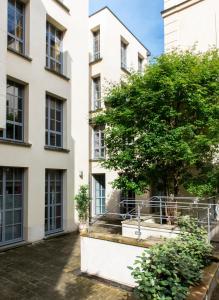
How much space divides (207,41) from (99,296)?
32.6 ft

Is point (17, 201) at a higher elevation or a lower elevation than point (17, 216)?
higher

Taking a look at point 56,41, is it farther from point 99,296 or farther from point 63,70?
point 99,296

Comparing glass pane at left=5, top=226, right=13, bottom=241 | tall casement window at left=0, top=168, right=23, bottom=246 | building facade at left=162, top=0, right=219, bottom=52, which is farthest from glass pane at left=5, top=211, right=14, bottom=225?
building facade at left=162, top=0, right=219, bottom=52

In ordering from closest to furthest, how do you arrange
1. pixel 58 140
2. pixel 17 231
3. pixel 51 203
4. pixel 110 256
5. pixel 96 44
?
pixel 110 256 < pixel 17 231 < pixel 51 203 < pixel 58 140 < pixel 96 44

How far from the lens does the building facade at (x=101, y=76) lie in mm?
14938

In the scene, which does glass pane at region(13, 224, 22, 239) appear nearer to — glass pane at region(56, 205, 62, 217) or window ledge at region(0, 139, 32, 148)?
glass pane at region(56, 205, 62, 217)

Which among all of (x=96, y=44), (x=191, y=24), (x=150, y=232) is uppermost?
(x=96, y=44)

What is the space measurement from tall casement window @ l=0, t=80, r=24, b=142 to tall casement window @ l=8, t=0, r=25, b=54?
→ 1.45 meters

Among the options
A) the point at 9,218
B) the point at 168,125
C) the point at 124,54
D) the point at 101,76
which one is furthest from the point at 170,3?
the point at 9,218

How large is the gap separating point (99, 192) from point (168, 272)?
1198 centimetres

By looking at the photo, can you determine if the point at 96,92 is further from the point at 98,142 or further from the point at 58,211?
the point at 58,211

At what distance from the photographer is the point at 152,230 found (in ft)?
25.9

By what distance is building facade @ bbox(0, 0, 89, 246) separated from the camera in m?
9.38

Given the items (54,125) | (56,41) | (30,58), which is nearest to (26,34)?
(30,58)
